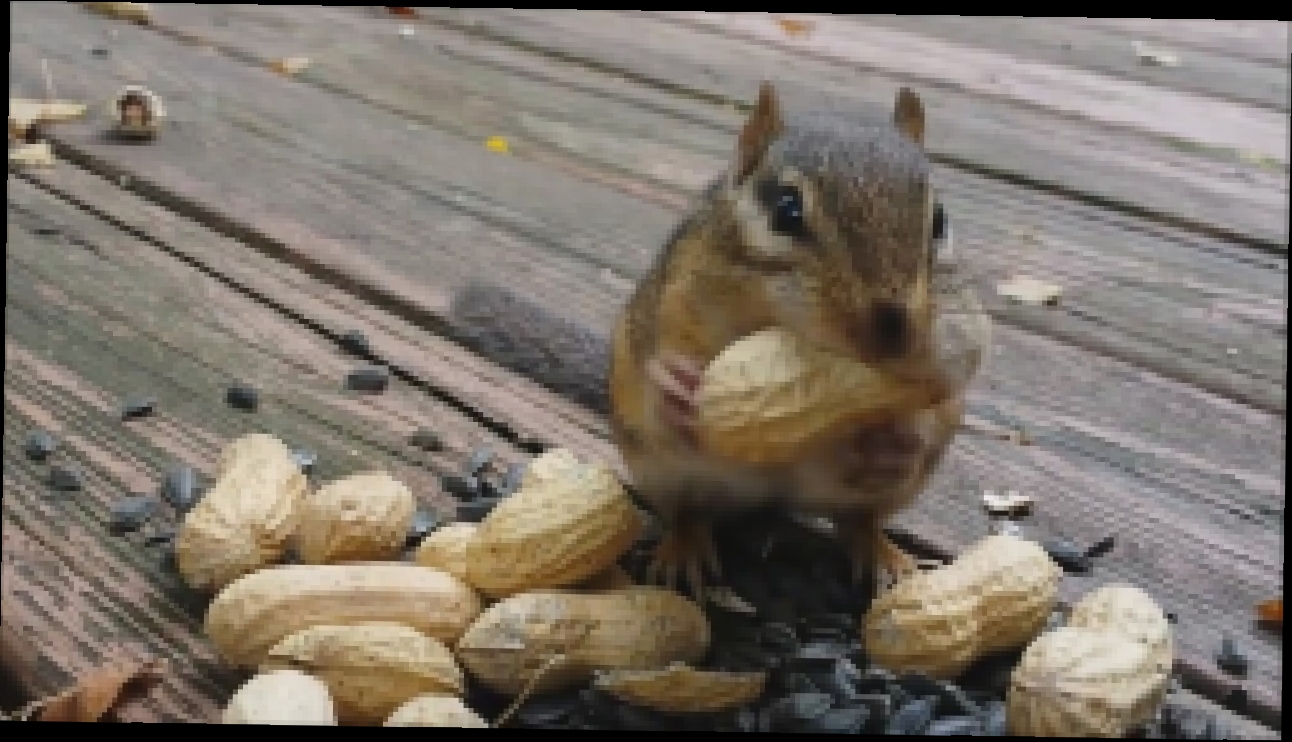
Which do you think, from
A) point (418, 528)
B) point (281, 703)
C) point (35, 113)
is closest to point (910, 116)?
point (418, 528)

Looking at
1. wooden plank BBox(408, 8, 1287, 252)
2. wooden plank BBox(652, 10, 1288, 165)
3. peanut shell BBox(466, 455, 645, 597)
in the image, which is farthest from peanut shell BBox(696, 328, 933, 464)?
wooden plank BBox(652, 10, 1288, 165)

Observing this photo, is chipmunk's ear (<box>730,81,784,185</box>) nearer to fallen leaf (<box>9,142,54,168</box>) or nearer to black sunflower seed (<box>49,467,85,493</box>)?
black sunflower seed (<box>49,467,85,493</box>)

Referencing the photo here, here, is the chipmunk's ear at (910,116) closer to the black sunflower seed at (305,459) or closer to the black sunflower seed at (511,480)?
the black sunflower seed at (511,480)

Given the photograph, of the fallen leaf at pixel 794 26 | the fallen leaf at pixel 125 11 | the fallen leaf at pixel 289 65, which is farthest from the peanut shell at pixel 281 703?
the fallen leaf at pixel 794 26

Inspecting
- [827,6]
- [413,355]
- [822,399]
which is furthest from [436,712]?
[827,6]

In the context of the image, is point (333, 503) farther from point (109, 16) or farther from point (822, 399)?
point (109, 16)

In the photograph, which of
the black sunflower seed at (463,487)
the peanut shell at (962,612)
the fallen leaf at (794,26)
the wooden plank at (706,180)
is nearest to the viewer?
the peanut shell at (962,612)
